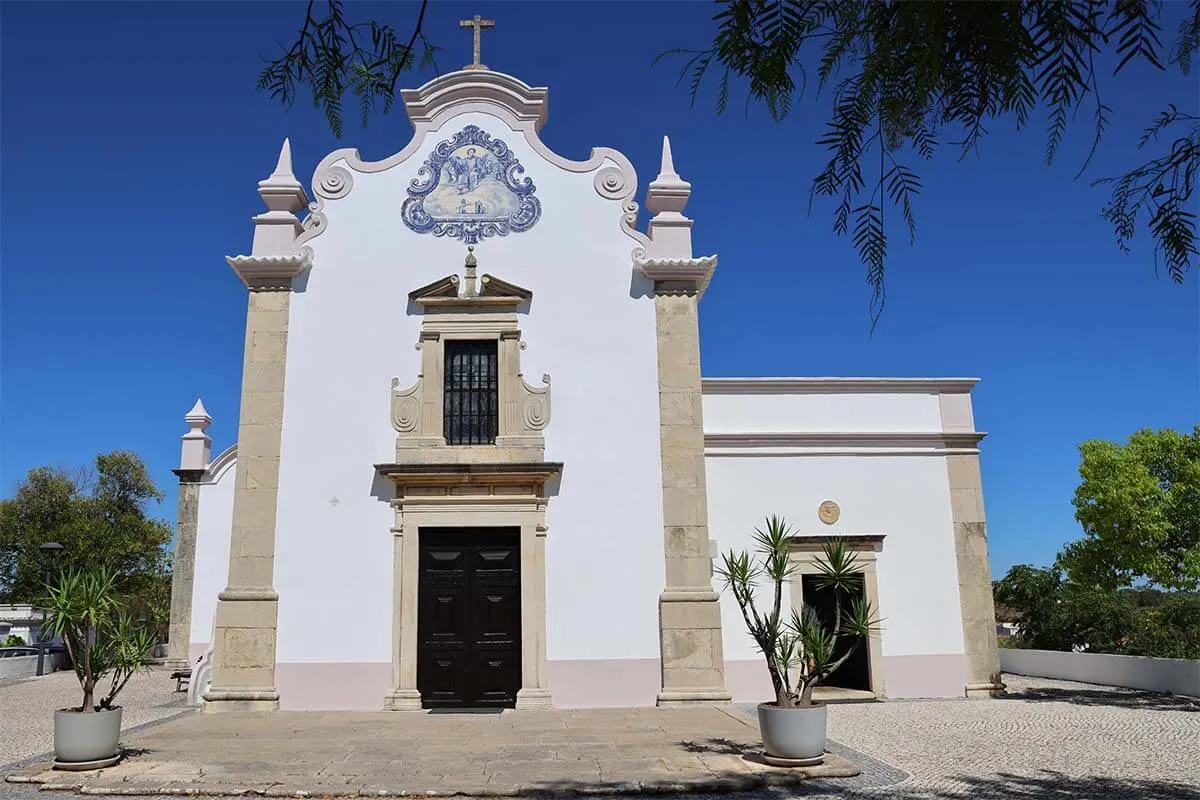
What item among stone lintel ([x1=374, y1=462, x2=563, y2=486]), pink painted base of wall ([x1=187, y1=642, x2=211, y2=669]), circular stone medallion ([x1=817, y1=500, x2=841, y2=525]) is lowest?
pink painted base of wall ([x1=187, y1=642, x2=211, y2=669])

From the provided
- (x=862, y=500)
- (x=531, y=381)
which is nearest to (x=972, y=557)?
(x=862, y=500)

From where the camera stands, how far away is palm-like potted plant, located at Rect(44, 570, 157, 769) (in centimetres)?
726

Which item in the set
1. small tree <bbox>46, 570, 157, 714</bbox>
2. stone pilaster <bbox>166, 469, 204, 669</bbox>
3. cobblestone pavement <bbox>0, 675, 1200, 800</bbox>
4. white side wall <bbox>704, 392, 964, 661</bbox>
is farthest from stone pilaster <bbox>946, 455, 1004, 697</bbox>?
stone pilaster <bbox>166, 469, 204, 669</bbox>

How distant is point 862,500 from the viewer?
44.3 ft

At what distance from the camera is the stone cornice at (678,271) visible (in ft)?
39.9

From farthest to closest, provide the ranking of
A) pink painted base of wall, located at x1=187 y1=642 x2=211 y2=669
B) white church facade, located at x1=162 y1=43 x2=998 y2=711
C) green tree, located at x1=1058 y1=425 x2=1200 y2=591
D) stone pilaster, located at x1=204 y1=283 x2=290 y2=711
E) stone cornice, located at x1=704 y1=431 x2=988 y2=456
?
green tree, located at x1=1058 y1=425 x2=1200 y2=591 < pink painted base of wall, located at x1=187 y1=642 x2=211 y2=669 < stone cornice, located at x1=704 y1=431 x2=988 y2=456 < white church facade, located at x1=162 y1=43 x2=998 y2=711 < stone pilaster, located at x1=204 y1=283 x2=290 y2=711

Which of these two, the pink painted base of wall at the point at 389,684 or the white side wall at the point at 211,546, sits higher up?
the white side wall at the point at 211,546

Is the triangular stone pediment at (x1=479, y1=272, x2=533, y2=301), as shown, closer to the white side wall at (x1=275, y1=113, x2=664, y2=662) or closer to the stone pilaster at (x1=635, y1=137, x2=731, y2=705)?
the white side wall at (x1=275, y1=113, x2=664, y2=662)

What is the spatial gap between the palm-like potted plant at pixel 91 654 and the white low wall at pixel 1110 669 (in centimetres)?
1354

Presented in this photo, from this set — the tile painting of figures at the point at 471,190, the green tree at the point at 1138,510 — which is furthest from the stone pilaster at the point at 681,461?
the green tree at the point at 1138,510

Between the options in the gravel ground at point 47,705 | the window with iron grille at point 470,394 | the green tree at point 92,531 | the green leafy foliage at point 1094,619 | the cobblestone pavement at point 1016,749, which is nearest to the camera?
the cobblestone pavement at point 1016,749

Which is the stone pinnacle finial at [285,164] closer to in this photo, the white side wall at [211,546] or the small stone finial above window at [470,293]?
the small stone finial above window at [470,293]

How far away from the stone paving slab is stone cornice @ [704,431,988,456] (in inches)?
169

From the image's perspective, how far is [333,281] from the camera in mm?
12383
